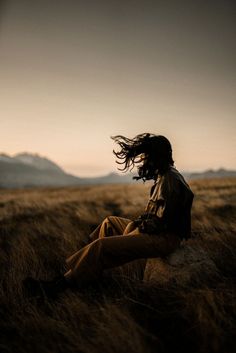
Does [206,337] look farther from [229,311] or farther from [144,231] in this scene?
[144,231]

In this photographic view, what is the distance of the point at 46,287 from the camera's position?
285cm

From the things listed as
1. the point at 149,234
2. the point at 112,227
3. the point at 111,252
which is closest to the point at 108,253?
the point at 111,252

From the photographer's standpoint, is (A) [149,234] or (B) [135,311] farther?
(A) [149,234]

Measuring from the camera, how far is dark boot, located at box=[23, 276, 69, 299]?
2.81m

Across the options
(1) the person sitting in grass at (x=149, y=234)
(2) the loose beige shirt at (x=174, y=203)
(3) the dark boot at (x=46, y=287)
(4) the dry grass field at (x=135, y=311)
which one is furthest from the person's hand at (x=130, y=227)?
(3) the dark boot at (x=46, y=287)

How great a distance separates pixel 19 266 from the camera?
3.64 meters

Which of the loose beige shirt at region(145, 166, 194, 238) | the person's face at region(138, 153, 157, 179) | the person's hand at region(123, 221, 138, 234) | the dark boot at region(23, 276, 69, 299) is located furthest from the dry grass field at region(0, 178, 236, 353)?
the person's face at region(138, 153, 157, 179)

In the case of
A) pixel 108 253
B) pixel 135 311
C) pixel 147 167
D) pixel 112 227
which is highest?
pixel 147 167

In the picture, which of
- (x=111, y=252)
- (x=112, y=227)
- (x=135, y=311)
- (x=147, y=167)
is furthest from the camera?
(x=112, y=227)

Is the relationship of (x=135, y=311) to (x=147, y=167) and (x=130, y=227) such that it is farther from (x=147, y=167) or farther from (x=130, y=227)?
(x=147, y=167)

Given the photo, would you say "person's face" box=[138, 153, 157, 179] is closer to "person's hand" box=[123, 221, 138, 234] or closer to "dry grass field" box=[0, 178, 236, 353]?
"person's hand" box=[123, 221, 138, 234]

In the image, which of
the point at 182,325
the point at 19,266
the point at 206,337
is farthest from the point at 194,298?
the point at 19,266

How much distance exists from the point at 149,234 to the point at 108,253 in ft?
1.36

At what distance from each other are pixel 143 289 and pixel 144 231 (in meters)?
0.51
